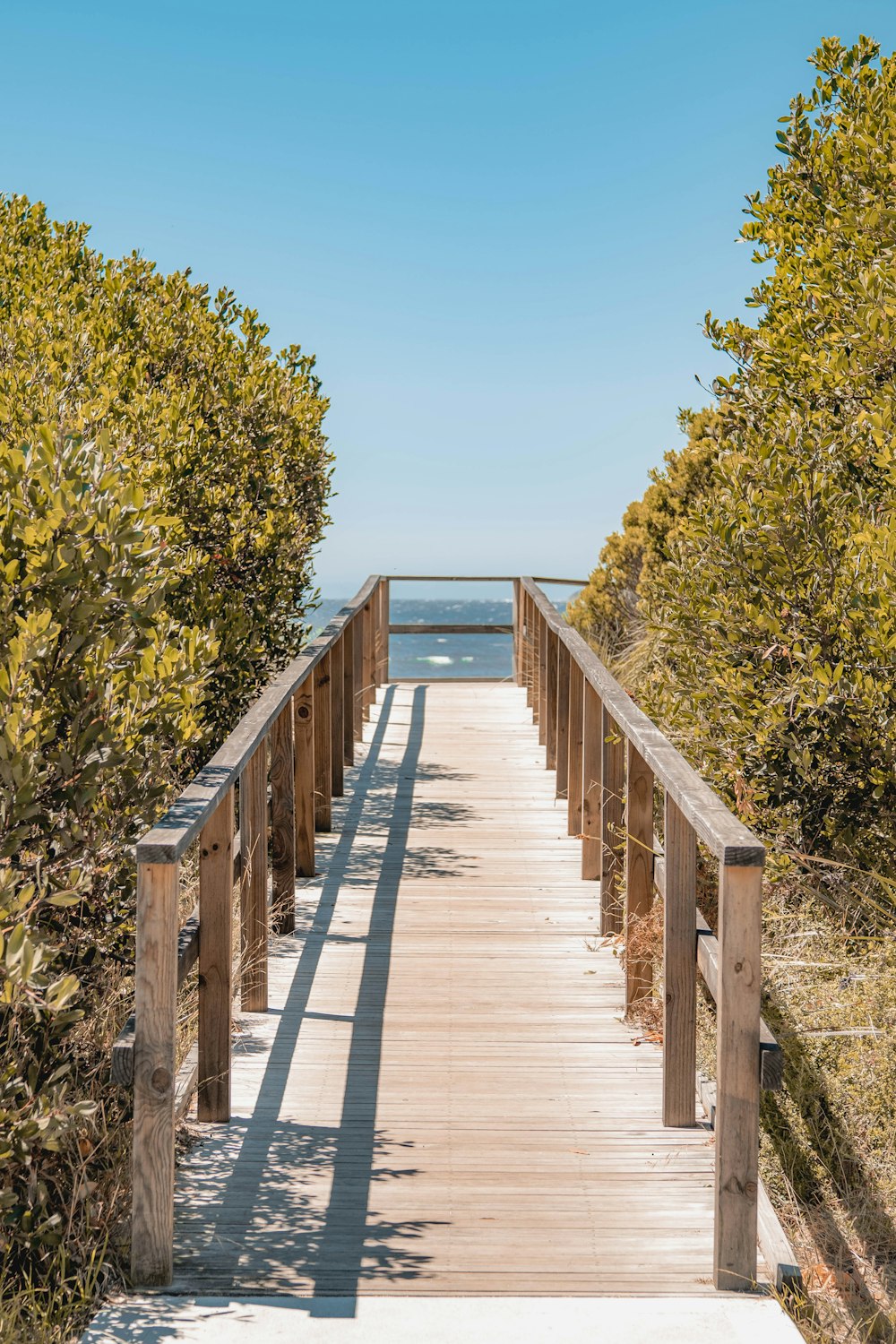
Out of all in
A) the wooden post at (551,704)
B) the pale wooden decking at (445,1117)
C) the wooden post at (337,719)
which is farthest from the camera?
the wooden post at (551,704)

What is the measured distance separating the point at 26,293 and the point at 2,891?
24.7 feet

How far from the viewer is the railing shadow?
10.7 ft

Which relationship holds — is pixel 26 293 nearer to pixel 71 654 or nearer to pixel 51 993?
pixel 71 654

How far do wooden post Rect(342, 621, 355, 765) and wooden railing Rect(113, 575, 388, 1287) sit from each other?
7.71 ft

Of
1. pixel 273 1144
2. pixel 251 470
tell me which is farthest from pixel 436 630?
pixel 273 1144

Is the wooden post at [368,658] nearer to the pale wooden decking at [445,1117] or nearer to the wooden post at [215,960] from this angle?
the pale wooden decking at [445,1117]

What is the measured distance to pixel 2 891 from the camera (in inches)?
118

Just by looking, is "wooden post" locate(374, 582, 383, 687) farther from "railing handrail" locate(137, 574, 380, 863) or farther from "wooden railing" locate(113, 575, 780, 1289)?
"railing handrail" locate(137, 574, 380, 863)

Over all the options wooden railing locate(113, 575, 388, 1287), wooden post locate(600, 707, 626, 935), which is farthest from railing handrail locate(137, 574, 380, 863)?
wooden post locate(600, 707, 626, 935)

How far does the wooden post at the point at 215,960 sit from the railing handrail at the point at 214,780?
86 millimetres

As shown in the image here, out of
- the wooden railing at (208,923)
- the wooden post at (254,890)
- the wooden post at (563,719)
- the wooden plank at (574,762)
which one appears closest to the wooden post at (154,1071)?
the wooden railing at (208,923)

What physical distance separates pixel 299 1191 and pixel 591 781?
3.20 metres

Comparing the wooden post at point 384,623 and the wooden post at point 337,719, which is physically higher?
the wooden post at point 384,623

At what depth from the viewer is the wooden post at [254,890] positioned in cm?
482
